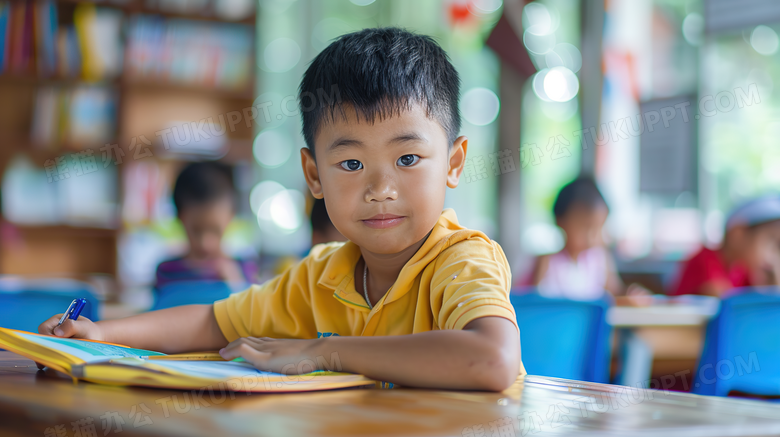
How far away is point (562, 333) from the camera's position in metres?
1.69

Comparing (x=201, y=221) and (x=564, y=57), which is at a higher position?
(x=564, y=57)

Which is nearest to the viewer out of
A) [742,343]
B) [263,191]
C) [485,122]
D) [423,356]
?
[423,356]

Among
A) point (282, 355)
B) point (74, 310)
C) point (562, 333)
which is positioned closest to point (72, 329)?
point (74, 310)

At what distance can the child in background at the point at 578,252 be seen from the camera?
9.80 ft

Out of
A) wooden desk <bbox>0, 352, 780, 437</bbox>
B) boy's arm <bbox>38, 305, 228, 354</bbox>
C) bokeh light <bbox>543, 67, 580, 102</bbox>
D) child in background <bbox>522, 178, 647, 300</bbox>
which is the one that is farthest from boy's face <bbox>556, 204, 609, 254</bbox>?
wooden desk <bbox>0, 352, 780, 437</bbox>

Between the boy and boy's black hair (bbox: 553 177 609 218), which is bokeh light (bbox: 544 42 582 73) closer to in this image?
boy's black hair (bbox: 553 177 609 218)

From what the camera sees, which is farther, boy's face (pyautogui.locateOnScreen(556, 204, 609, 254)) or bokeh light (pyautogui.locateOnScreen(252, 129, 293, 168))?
bokeh light (pyautogui.locateOnScreen(252, 129, 293, 168))

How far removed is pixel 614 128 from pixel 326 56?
358 centimetres

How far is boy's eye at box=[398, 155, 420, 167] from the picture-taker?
2.90 feet

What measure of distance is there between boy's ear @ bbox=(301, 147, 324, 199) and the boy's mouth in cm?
16

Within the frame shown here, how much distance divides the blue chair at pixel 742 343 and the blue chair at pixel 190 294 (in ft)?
4.41

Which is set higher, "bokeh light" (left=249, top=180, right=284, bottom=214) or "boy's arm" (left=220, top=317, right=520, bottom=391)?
"bokeh light" (left=249, top=180, right=284, bottom=214)

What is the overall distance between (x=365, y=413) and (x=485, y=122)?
4.37 meters

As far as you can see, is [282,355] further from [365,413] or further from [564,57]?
[564,57]
